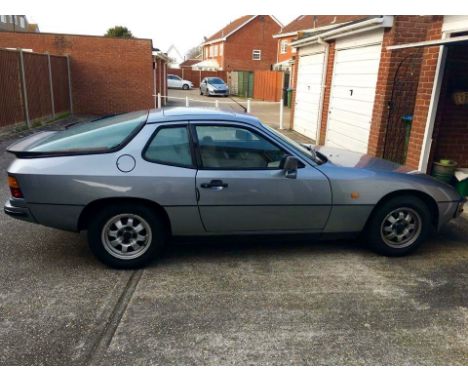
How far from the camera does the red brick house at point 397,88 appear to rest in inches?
247

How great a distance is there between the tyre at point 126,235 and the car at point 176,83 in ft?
124

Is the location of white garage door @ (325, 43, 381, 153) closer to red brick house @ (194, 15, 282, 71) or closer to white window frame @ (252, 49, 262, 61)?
red brick house @ (194, 15, 282, 71)

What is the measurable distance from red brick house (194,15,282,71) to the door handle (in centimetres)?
4548

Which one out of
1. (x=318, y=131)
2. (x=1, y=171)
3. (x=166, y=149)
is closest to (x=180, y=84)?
(x=318, y=131)

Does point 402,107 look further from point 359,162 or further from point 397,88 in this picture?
point 359,162

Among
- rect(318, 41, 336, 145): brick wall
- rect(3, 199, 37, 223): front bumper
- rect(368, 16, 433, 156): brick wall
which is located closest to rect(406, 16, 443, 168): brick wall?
rect(368, 16, 433, 156): brick wall

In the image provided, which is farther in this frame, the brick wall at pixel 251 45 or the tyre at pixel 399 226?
the brick wall at pixel 251 45

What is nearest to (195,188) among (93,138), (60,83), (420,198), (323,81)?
(93,138)

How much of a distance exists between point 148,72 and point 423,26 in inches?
521

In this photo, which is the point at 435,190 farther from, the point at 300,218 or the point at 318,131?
the point at 318,131

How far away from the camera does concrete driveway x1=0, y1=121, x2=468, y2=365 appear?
9.04 ft

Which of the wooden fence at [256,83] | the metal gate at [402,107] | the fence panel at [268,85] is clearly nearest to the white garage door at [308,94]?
the metal gate at [402,107]

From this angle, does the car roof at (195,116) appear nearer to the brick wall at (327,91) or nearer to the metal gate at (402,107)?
the metal gate at (402,107)

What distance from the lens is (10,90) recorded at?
1106 cm
